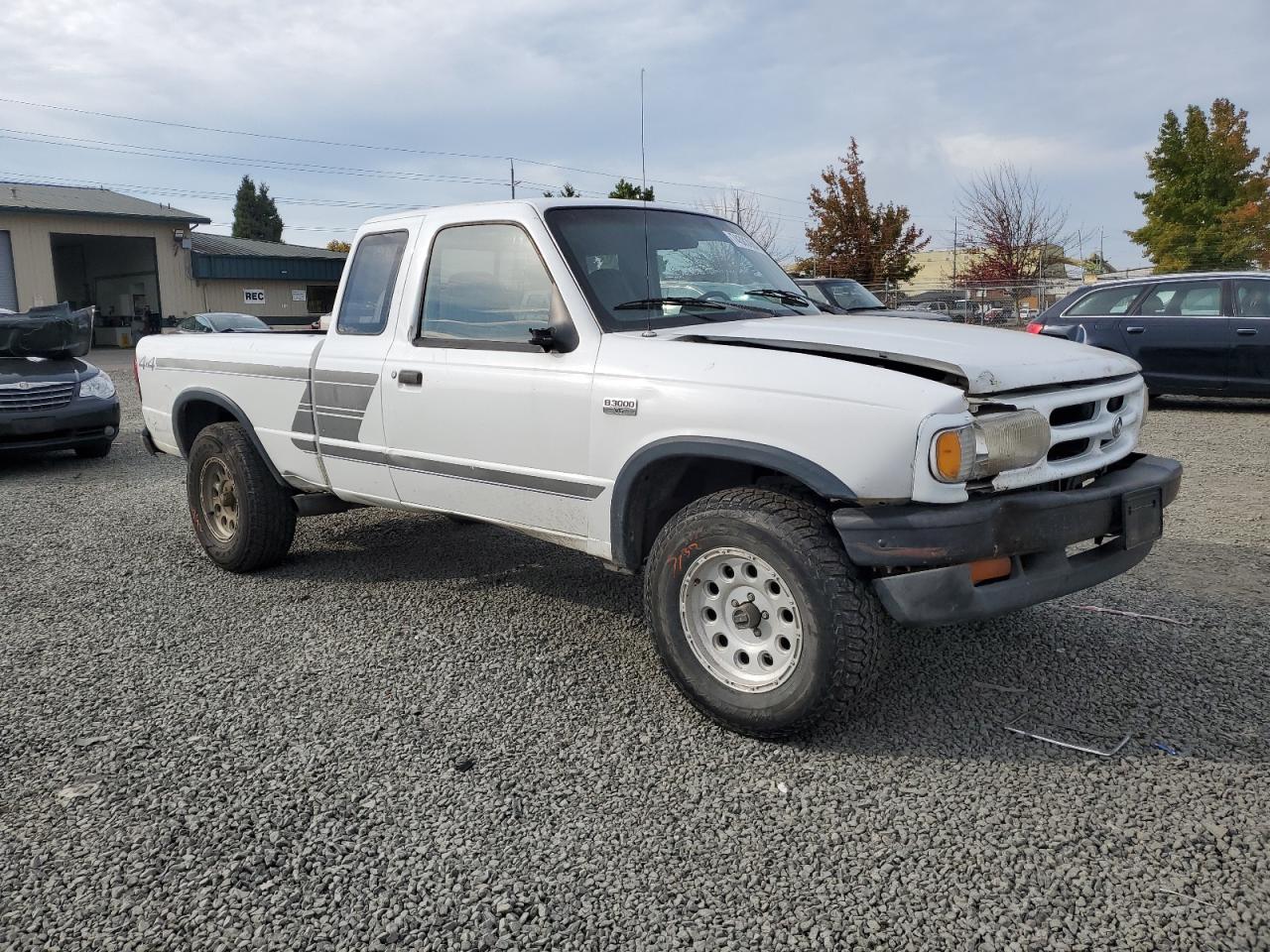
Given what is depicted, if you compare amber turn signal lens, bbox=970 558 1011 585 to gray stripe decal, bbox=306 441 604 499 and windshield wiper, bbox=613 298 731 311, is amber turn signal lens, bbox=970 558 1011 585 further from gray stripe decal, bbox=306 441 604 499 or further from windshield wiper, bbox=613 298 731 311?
windshield wiper, bbox=613 298 731 311

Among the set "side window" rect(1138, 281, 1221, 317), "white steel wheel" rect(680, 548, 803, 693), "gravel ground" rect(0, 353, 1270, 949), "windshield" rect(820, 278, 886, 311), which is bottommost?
"gravel ground" rect(0, 353, 1270, 949)

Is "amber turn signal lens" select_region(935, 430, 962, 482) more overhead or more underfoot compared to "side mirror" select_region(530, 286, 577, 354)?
more underfoot

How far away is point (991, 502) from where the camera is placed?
309cm

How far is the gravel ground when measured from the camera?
250 centimetres

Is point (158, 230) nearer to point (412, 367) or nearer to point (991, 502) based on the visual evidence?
point (412, 367)

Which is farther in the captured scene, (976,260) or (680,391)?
(976,260)

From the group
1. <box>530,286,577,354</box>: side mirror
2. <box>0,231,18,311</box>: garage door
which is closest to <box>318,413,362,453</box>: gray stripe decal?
<box>530,286,577,354</box>: side mirror

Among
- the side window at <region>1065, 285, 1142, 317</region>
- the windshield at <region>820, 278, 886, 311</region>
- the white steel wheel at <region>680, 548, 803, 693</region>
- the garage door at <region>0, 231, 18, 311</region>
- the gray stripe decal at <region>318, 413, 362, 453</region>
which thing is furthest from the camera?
the garage door at <region>0, 231, 18, 311</region>

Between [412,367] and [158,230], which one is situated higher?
[158,230]

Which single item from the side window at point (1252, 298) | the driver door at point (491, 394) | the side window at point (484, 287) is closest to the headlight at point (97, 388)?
the driver door at point (491, 394)

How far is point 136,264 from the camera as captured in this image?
39375 millimetres

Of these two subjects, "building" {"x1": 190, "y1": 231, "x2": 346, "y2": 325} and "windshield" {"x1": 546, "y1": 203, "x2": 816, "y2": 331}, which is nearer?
"windshield" {"x1": 546, "y1": 203, "x2": 816, "y2": 331}

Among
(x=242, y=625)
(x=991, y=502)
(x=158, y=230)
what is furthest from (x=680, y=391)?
(x=158, y=230)

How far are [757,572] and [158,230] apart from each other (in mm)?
39579
